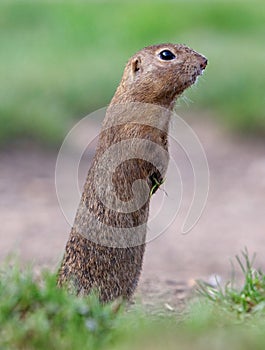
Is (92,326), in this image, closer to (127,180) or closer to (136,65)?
(127,180)

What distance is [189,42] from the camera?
12141 millimetres

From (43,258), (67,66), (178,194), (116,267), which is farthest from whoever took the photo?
(67,66)

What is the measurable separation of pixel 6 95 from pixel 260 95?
8.51 ft

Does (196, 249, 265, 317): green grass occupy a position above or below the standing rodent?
below

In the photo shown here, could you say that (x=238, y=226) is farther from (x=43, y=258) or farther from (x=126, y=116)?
(x=126, y=116)

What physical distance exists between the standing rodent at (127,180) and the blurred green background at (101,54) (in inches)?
172

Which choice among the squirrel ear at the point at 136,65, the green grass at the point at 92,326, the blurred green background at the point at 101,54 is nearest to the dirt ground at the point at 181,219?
the blurred green background at the point at 101,54

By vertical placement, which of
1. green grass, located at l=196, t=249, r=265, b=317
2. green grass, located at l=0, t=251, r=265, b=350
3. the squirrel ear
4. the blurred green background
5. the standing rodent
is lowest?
green grass, located at l=0, t=251, r=265, b=350

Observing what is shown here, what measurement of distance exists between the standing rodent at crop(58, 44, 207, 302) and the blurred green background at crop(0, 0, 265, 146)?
4357 mm

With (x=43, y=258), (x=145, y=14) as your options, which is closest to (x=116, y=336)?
(x=43, y=258)

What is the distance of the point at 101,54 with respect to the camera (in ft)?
39.7

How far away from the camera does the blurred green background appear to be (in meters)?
9.78

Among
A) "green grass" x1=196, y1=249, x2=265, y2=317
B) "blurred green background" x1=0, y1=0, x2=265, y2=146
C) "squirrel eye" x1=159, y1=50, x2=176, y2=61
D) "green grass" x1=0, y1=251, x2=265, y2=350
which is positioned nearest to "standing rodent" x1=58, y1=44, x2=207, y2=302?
"squirrel eye" x1=159, y1=50, x2=176, y2=61

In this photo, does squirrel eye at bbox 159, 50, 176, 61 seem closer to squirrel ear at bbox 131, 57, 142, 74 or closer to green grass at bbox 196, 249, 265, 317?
squirrel ear at bbox 131, 57, 142, 74
